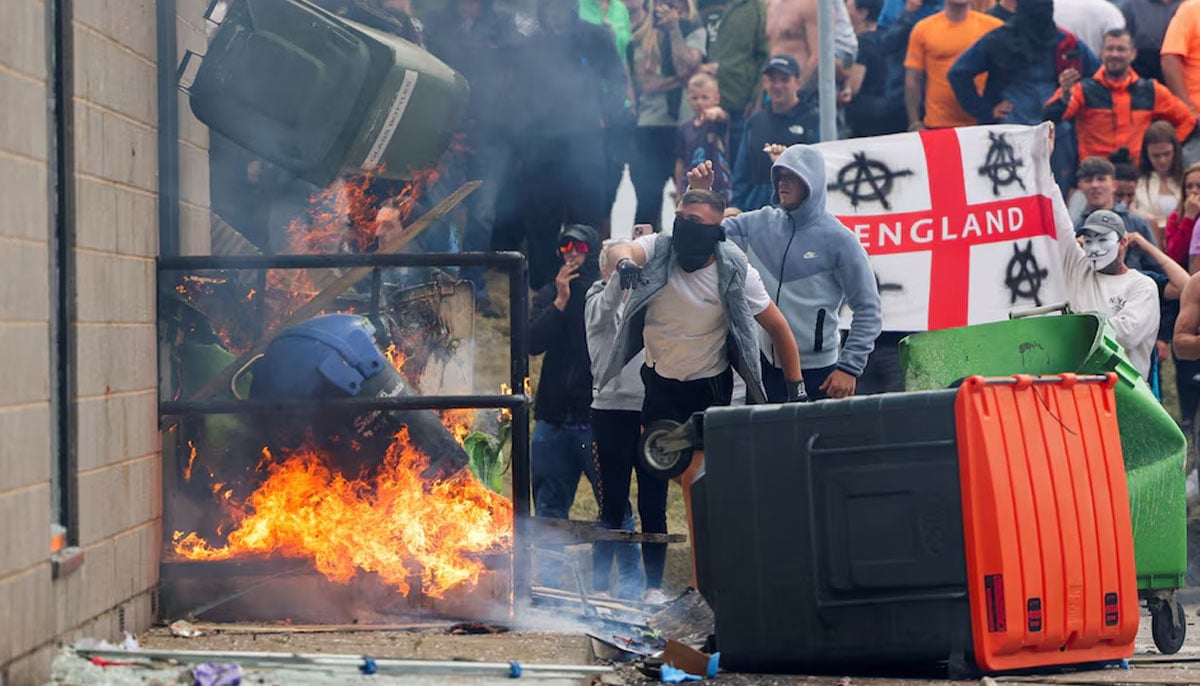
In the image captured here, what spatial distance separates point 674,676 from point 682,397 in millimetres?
2077

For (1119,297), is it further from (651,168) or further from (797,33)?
(651,168)

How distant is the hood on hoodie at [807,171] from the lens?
331 inches

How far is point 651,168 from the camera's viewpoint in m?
11.8

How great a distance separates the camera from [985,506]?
5.84m

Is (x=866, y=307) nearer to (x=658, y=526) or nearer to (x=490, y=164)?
(x=658, y=526)

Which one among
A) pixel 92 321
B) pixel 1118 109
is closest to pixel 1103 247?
pixel 1118 109

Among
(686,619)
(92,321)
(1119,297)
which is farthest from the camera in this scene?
(1119,297)

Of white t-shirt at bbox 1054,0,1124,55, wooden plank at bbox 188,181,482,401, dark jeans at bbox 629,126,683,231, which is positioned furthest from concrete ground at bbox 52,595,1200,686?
white t-shirt at bbox 1054,0,1124,55

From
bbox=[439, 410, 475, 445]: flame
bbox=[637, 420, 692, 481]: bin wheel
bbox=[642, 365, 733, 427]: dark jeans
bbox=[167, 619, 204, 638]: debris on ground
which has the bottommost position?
bbox=[167, 619, 204, 638]: debris on ground

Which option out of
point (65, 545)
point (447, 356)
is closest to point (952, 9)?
point (447, 356)

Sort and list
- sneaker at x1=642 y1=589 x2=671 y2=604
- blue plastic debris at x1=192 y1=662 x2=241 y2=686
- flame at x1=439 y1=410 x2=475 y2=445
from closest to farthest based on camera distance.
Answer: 1. blue plastic debris at x1=192 y1=662 x2=241 y2=686
2. flame at x1=439 y1=410 x2=475 y2=445
3. sneaker at x1=642 y1=589 x2=671 y2=604

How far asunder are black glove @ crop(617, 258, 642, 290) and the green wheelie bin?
4.88 ft

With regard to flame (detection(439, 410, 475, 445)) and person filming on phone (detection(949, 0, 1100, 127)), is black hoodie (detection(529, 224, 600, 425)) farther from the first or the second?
person filming on phone (detection(949, 0, 1100, 127))

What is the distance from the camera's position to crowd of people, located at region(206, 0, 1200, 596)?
332 inches
